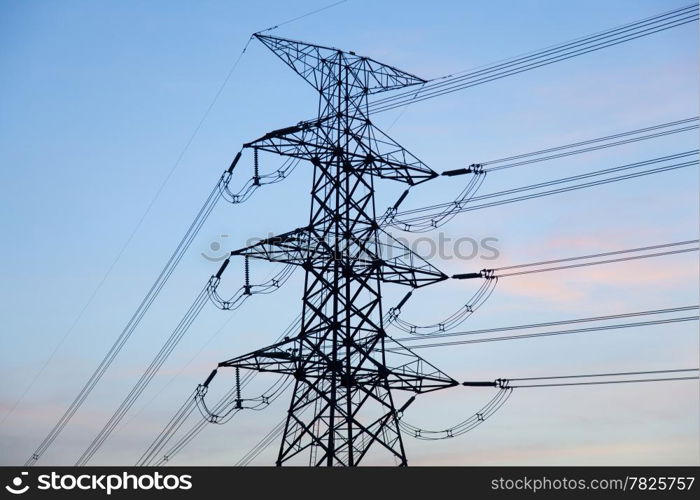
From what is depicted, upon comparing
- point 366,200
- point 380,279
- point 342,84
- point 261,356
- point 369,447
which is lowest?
point 369,447

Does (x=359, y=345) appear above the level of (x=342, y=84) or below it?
below

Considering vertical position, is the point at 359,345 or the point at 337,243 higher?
the point at 337,243
